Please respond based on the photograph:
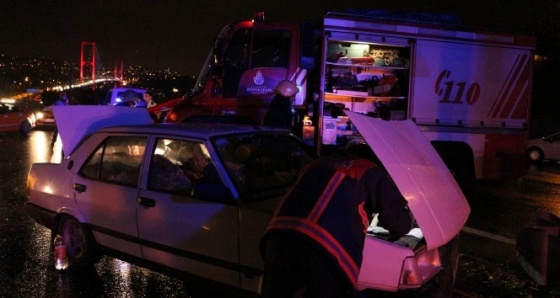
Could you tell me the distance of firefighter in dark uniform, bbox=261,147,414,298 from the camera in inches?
99.8

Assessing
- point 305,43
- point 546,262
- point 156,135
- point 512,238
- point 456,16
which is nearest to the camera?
point 156,135

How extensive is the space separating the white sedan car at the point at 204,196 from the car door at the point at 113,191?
1 cm

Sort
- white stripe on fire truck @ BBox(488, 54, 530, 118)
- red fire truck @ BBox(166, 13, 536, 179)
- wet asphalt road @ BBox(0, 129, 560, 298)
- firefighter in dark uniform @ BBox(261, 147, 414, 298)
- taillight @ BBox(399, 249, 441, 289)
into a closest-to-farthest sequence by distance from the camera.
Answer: firefighter in dark uniform @ BBox(261, 147, 414, 298), taillight @ BBox(399, 249, 441, 289), wet asphalt road @ BBox(0, 129, 560, 298), red fire truck @ BBox(166, 13, 536, 179), white stripe on fire truck @ BBox(488, 54, 530, 118)

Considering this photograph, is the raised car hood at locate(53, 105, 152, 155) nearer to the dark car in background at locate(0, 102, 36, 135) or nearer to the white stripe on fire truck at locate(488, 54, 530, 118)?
the white stripe on fire truck at locate(488, 54, 530, 118)

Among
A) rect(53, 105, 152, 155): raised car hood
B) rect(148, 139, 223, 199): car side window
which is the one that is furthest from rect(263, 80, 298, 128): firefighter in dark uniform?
rect(148, 139, 223, 199): car side window

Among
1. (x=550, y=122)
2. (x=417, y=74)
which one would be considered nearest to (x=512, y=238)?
(x=417, y=74)

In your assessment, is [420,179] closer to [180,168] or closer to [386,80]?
[180,168]

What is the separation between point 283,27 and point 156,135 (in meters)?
4.60

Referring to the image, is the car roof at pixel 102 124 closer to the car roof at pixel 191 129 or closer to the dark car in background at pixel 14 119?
the car roof at pixel 191 129

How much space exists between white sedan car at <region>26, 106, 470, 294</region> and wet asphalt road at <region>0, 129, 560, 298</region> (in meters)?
0.34

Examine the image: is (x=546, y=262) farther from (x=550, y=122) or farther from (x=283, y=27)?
(x=550, y=122)

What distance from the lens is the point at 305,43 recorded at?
841 centimetres

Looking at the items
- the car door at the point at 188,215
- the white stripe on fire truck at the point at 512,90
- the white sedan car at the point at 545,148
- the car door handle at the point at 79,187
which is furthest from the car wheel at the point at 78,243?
the white sedan car at the point at 545,148

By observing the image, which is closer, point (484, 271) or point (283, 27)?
point (484, 271)
